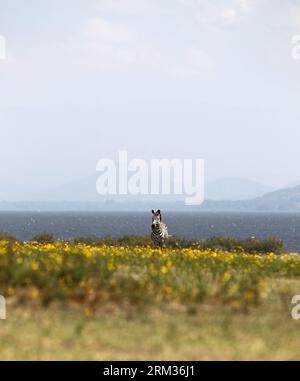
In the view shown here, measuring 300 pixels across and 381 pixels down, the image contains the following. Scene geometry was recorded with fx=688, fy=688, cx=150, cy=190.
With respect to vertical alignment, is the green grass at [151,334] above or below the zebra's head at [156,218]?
below

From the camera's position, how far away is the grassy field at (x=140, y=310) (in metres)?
11.2

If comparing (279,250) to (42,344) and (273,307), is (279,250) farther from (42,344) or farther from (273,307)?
(42,344)

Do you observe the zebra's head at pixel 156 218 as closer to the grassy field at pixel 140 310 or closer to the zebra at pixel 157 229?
the zebra at pixel 157 229

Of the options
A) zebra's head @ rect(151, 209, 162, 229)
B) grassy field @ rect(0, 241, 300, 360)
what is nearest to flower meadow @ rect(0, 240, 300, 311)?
grassy field @ rect(0, 241, 300, 360)

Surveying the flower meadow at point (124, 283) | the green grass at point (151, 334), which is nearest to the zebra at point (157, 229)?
the flower meadow at point (124, 283)

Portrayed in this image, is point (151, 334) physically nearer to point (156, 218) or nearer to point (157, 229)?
point (157, 229)

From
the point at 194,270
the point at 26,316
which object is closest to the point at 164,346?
the point at 26,316

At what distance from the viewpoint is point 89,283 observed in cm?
1441

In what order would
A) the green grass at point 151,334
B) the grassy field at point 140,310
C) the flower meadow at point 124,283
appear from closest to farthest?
the green grass at point 151,334 → the grassy field at point 140,310 → the flower meadow at point 124,283

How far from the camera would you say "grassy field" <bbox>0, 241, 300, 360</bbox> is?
11.2m

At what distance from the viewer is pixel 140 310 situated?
43.9 ft

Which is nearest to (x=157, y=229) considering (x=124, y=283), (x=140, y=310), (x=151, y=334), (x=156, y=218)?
(x=156, y=218)
